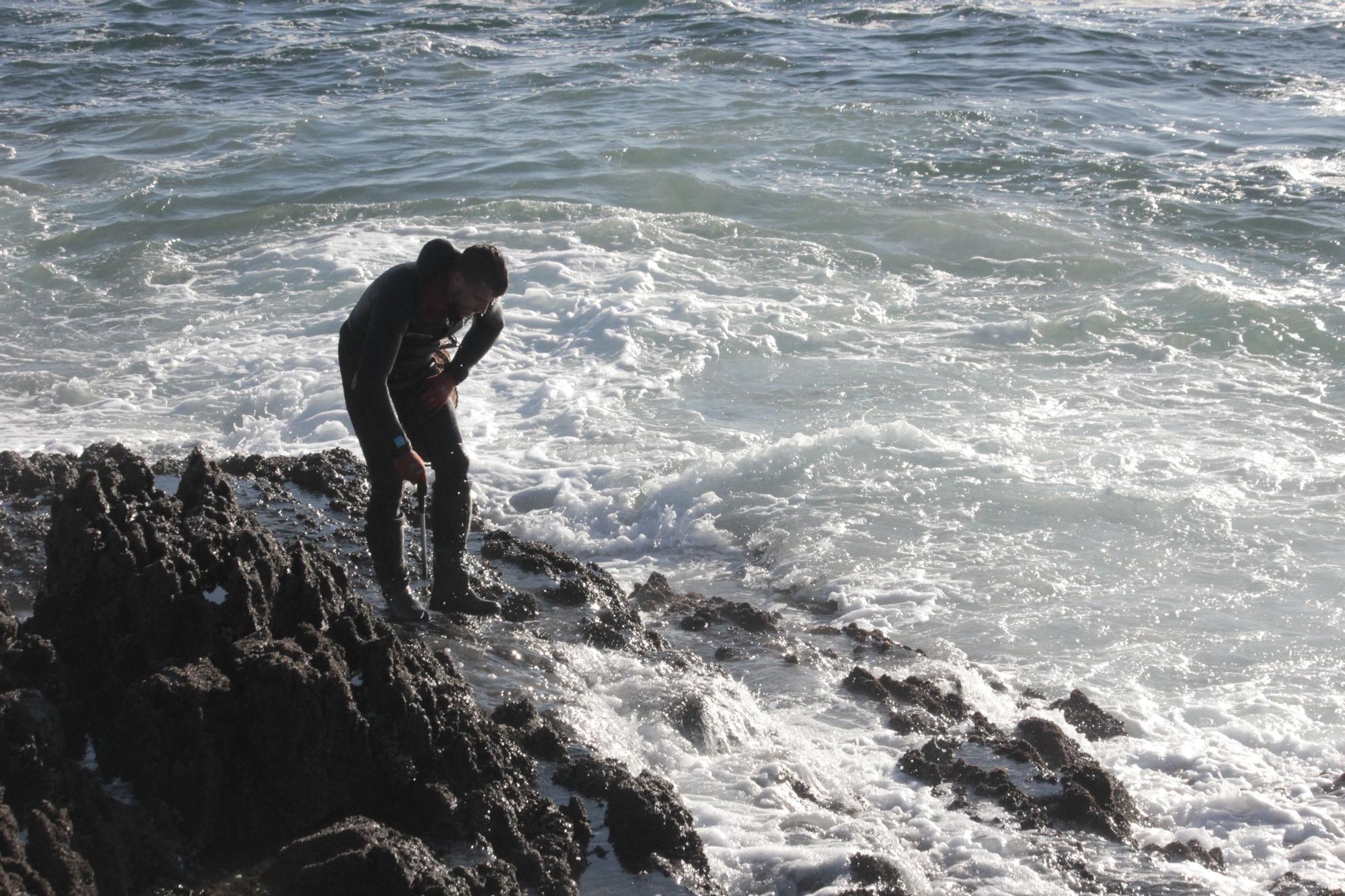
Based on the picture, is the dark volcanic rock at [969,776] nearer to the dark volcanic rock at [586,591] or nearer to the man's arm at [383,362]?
the dark volcanic rock at [586,591]

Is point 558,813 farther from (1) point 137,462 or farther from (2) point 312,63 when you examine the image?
(2) point 312,63

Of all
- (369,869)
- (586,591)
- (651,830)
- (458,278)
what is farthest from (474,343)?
(369,869)

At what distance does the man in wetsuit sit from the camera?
4945mm

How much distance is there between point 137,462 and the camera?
525 centimetres

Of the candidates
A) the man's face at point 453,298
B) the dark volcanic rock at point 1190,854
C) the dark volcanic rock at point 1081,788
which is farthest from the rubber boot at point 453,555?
the dark volcanic rock at point 1190,854

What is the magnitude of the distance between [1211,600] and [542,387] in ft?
17.1

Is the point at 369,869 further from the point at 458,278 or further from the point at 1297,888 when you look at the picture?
the point at 1297,888

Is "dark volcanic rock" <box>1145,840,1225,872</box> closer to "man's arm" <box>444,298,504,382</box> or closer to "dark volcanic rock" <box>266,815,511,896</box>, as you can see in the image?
"dark volcanic rock" <box>266,815,511,896</box>

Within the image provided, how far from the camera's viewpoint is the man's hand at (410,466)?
4938 millimetres

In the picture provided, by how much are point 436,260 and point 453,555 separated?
1.39m

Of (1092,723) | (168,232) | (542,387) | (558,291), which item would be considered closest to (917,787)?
(1092,723)

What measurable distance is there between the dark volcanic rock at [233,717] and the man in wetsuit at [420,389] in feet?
2.73

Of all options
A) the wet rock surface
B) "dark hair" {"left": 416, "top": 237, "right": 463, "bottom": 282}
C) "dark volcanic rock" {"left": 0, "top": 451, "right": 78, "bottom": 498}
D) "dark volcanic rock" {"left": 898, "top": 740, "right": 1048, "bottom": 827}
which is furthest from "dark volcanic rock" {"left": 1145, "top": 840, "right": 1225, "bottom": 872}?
"dark volcanic rock" {"left": 0, "top": 451, "right": 78, "bottom": 498}

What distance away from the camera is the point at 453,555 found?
5602 millimetres
